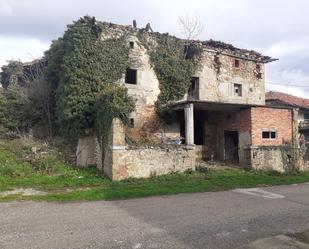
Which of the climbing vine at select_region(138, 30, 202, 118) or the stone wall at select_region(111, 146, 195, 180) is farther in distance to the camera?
the climbing vine at select_region(138, 30, 202, 118)

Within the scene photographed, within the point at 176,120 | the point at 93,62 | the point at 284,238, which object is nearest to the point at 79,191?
the point at 284,238

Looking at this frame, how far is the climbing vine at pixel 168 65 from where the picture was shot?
75.8ft

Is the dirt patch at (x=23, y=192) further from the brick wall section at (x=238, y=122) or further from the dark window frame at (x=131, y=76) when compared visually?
the brick wall section at (x=238, y=122)

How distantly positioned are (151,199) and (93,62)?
34.5ft

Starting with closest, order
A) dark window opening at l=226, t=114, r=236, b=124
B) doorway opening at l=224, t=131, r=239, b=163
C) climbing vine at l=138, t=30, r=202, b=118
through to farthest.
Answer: dark window opening at l=226, t=114, r=236, b=124 → climbing vine at l=138, t=30, r=202, b=118 → doorway opening at l=224, t=131, r=239, b=163

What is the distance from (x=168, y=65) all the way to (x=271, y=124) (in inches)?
290

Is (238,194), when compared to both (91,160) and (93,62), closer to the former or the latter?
(91,160)

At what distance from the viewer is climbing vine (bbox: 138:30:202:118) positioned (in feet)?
75.8

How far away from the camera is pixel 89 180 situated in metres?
16.0

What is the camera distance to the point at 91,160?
19750mm

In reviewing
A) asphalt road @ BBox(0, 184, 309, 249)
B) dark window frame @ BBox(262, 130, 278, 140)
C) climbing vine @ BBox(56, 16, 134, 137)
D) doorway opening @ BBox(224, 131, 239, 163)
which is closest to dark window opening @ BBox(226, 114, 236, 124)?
doorway opening @ BBox(224, 131, 239, 163)

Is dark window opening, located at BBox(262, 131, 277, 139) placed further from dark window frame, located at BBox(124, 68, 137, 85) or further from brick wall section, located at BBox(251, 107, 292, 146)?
dark window frame, located at BBox(124, 68, 137, 85)

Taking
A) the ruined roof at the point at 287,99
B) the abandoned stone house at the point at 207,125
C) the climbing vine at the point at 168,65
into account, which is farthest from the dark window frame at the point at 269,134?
the ruined roof at the point at 287,99

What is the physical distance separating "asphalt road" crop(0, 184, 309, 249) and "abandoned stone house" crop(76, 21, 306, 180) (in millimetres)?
4205
